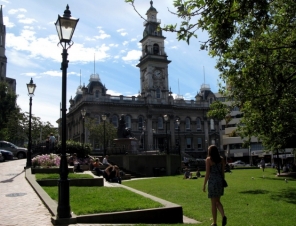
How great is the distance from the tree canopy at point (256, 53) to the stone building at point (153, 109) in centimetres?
4272

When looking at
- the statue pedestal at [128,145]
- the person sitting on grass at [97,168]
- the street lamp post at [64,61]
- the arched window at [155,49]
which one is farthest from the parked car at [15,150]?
the arched window at [155,49]

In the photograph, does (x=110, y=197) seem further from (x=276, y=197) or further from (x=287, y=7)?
(x=287, y=7)

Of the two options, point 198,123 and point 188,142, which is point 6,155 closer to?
point 188,142

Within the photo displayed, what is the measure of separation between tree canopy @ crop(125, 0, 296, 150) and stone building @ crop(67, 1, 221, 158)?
42.7 metres

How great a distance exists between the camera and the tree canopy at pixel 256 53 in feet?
27.5

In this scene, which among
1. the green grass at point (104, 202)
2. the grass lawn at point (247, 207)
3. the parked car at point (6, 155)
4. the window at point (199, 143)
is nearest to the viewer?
the green grass at point (104, 202)

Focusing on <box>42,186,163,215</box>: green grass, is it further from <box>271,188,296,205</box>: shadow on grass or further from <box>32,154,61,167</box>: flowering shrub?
<box>32,154,61,167</box>: flowering shrub

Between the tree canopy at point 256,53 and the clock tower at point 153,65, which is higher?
the clock tower at point 153,65

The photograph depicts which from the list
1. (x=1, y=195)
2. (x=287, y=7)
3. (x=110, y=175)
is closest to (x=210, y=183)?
(x=1, y=195)

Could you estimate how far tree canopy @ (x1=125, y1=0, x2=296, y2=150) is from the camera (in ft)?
27.5

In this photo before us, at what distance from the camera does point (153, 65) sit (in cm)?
6719

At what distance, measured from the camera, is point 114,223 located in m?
8.21

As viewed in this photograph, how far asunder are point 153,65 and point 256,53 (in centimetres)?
5418

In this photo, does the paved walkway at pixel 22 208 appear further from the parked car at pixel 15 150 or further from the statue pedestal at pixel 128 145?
the parked car at pixel 15 150
